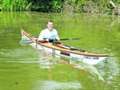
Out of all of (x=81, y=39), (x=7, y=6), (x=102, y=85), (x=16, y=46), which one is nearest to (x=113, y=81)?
(x=102, y=85)

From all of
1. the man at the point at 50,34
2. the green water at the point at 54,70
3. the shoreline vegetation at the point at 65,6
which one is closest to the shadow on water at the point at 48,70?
the green water at the point at 54,70

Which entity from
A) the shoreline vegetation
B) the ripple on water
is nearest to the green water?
the ripple on water

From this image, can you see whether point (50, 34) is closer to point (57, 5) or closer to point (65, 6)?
point (65, 6)

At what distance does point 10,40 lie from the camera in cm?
2048

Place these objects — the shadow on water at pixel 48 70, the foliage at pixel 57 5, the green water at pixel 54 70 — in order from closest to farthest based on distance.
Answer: the green water at pixel 54 70
the shadow on water at pixel 48 70
the foliage at pixel 57 5

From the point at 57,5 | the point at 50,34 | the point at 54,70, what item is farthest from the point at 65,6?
the point at 54,70

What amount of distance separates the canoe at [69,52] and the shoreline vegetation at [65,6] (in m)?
19.1

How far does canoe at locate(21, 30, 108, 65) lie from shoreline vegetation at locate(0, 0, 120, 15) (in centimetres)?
1914

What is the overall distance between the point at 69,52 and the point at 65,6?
81.1 ft

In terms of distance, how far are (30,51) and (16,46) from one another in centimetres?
135

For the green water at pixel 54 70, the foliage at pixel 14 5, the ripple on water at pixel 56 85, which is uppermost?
the ripple on water at pixel 56 85

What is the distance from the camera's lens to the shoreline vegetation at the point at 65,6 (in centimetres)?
3725

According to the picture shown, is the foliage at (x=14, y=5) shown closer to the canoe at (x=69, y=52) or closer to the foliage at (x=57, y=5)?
the foliage at (x=57, y=5)

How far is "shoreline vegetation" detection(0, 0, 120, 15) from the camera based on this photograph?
37.2 m
